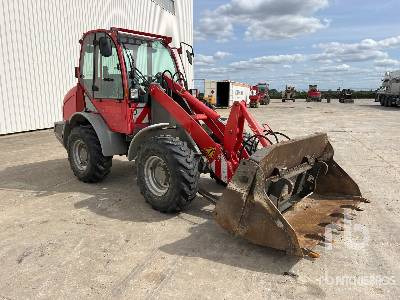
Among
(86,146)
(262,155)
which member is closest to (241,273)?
(262,155)

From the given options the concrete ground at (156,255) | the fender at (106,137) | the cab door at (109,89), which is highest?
the cab door at (109,89)

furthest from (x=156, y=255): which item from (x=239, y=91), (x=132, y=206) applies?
(x=239, y=91)

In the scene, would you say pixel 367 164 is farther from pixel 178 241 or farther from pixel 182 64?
pixel 178 241

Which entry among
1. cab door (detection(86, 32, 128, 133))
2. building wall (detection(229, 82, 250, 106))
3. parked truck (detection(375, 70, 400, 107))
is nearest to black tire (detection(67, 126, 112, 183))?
cab door (detection(86, 32, 128, 133))

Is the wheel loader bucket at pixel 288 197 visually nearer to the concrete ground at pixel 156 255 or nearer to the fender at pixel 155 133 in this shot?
the concrete ground at pixel 156 255

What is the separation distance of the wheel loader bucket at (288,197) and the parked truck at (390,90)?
1242 inches

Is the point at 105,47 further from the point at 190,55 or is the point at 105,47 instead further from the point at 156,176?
the point at 190,55

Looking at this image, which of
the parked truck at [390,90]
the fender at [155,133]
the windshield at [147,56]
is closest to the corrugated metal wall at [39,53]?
the windshield at [147,56]

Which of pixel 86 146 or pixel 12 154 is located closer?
pixel 86 146

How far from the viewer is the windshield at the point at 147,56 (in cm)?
581

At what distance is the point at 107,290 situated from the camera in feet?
10.6

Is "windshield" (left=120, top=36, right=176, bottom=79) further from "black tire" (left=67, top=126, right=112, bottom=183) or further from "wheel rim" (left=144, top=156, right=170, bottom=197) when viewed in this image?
"wheel rim" (left=144, top=156, right=170, bottom=197)

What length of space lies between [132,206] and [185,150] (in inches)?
50.1

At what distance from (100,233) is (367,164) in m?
6.34
